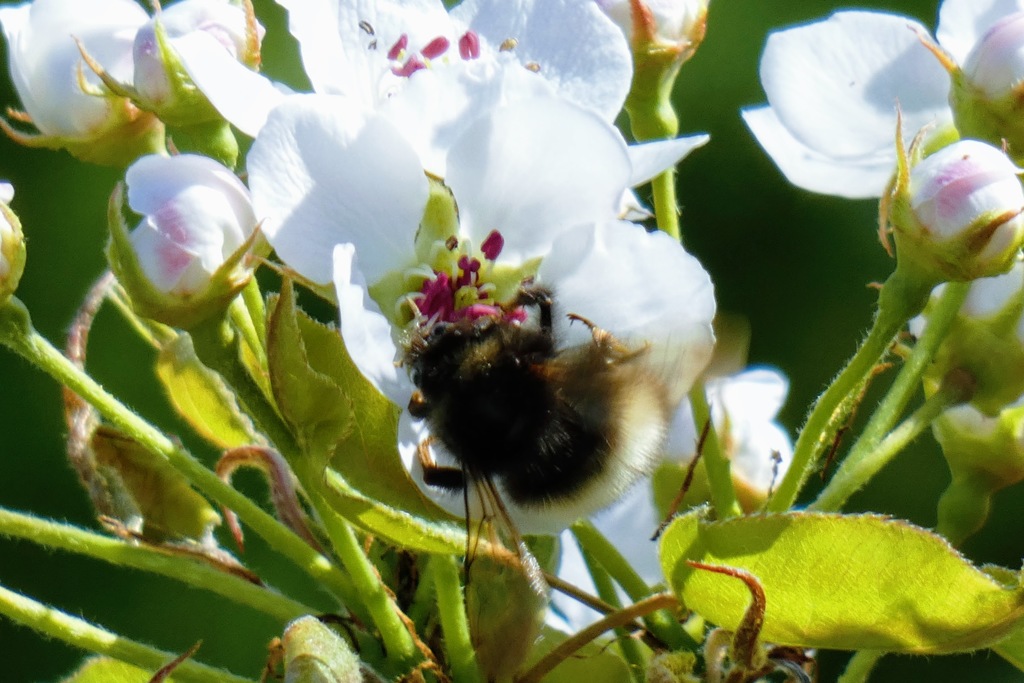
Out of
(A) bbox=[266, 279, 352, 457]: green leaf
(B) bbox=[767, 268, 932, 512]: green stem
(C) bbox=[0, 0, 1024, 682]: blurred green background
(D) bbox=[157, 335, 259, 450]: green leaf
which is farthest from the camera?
(C) bbox=[0, 0, 1024, 682]: blurred green background

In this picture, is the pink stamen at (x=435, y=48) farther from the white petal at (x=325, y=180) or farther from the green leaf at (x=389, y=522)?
the green leaf at (x=389, y=522)

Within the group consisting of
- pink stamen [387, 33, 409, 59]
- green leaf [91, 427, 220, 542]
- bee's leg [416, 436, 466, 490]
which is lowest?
green leaf [91, 427, 220, 542]

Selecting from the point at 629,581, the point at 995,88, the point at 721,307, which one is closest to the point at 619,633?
the point at 629,581

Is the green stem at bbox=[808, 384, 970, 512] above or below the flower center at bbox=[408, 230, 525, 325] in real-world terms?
below

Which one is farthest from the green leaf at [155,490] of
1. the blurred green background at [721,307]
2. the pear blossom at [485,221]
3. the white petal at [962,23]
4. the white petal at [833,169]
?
the blurred green background at [721,307]

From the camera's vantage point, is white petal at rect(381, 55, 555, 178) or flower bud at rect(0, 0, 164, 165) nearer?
white petal at rect(381, 55, 555, 178)

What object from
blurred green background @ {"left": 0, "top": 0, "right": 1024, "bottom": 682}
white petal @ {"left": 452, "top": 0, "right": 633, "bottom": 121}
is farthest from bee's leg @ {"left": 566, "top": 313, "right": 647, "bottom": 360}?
blurred green background @ {"left": 0, "top": 0, "right": 1024, "bottom": 682}

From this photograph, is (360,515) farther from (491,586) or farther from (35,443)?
(35,443)

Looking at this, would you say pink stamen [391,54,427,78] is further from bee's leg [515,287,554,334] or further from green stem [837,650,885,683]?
green stem [837,650,885,683]
